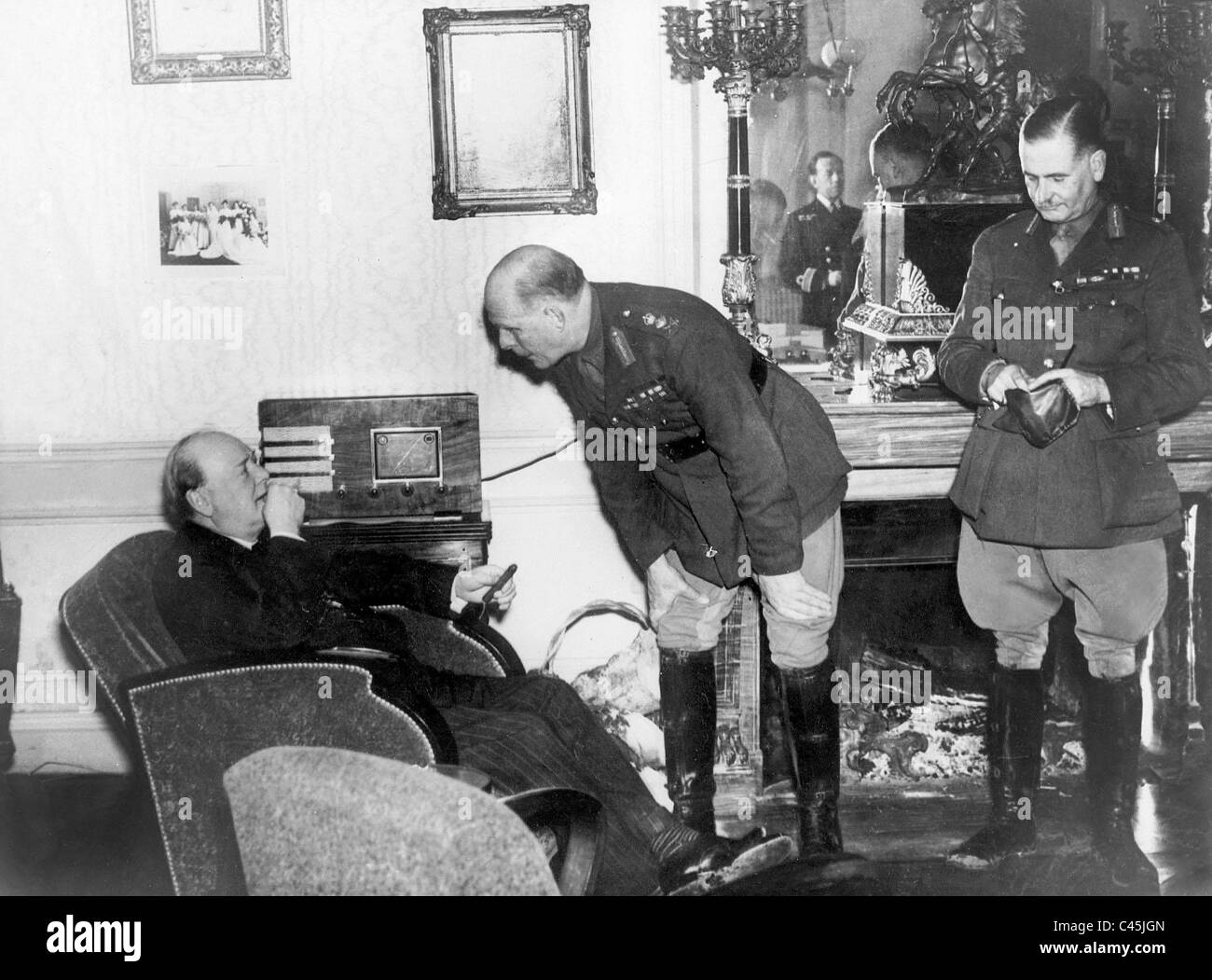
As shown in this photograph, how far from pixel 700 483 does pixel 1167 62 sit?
150 centimetres

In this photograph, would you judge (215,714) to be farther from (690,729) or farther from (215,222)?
(215,222)

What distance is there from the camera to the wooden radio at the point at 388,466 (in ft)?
9.30

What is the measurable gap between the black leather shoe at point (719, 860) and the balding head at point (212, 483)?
1193 mm

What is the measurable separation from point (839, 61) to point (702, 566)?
128 centimetres

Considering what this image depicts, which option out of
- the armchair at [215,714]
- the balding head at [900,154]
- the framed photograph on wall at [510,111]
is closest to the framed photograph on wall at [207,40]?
the framed photograph on wall at [510,111]

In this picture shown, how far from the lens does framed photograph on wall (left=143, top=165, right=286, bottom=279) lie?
2930 millimetres

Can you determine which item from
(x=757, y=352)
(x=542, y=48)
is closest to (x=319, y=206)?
(x=542, y=48)

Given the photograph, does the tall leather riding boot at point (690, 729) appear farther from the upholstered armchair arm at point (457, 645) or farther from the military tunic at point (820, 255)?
the military tunic at point (820, 255)

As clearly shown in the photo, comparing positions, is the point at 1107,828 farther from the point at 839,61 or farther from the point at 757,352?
the point at 839,61

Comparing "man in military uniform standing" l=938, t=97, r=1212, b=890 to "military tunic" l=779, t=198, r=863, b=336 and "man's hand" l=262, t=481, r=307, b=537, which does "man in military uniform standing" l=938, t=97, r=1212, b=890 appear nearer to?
"military tunic" l=779, t=198, r=863, b=336

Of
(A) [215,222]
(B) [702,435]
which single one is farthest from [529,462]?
(A) [215,222]

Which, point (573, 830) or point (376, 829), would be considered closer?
point (376, 829)

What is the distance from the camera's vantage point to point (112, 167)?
9.61 feet

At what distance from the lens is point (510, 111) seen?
290cm
